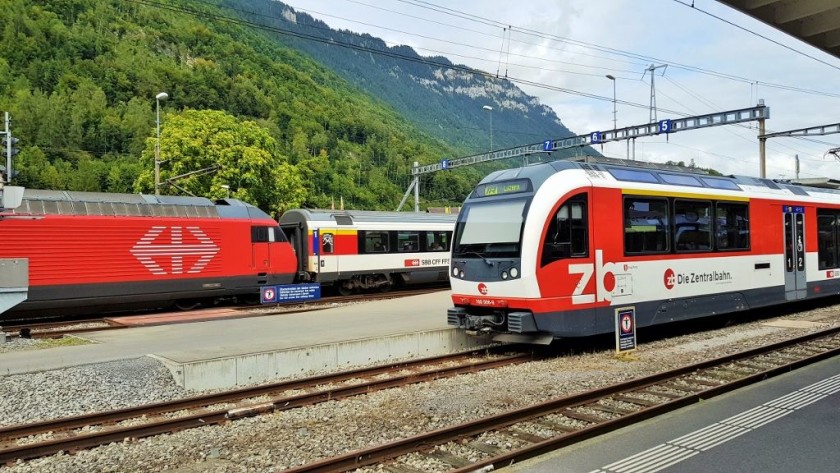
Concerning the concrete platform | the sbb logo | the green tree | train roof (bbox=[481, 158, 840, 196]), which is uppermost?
the green tree

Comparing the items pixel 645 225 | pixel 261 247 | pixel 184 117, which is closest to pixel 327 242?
pixel 261 247

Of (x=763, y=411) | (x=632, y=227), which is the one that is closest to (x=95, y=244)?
(x=632, y=227)

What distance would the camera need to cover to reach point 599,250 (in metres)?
10.7

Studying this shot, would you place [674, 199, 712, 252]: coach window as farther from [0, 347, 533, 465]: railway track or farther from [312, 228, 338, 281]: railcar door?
[312, 228, 338, 281]: railcar door

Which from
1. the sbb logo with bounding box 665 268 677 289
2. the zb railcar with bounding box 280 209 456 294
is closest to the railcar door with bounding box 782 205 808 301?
the sbb logo with bounding box 665 268 677 289

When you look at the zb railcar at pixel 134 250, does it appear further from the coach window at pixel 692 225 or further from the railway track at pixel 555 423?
the railway track at pixel 555 423

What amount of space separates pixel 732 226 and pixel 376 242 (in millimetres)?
14593

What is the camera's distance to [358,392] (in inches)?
344

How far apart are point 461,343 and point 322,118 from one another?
104986 mm

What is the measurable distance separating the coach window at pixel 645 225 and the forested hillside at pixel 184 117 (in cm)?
3470

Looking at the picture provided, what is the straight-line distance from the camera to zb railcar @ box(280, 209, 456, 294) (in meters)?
23.7

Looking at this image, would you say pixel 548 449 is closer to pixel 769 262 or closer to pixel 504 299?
pixel 504 299

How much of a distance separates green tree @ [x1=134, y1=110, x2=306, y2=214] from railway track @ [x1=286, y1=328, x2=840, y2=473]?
34.5 meters

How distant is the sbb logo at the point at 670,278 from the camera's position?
11797mm
